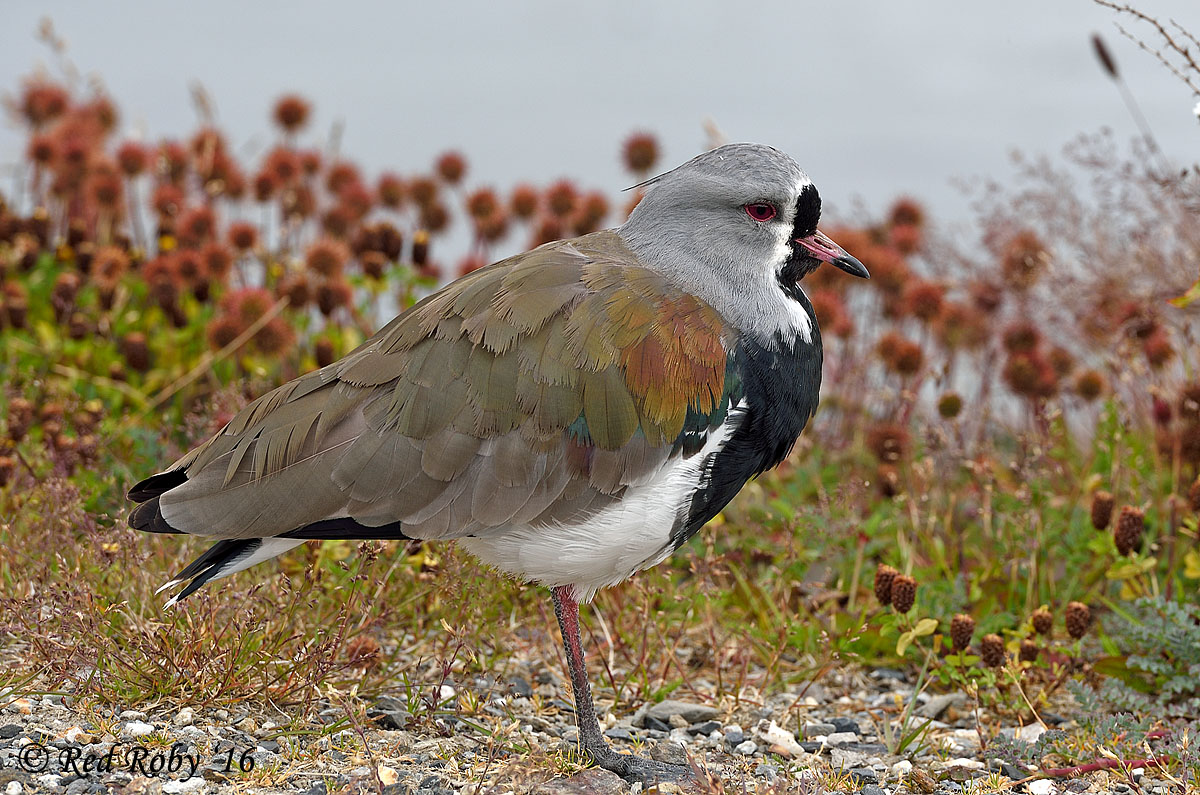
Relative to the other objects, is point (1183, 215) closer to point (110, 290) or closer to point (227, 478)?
point (227, 478)

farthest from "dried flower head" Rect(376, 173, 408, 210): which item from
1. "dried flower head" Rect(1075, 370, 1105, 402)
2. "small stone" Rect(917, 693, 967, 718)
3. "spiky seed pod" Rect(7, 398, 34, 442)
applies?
"small stone" Rect(917, 693, 967, 718)

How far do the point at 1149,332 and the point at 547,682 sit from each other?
3.58 m

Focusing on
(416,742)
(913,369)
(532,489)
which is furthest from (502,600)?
(913,369)

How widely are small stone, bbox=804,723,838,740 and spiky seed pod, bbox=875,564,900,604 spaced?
519 mm

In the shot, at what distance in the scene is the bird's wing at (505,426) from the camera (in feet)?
12.6

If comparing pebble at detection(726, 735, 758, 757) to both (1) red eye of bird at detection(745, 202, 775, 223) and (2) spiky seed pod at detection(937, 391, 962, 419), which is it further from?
(2) spiky seed pod at detection(937, 391, 962, 419)

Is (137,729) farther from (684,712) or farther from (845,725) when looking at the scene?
(845,725)

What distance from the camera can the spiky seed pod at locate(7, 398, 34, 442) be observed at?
5.65 m

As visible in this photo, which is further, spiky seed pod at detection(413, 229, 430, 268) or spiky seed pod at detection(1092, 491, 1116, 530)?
spiky seed pod at detection(413, 229, 430, 268)

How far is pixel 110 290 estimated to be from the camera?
7.09 meters

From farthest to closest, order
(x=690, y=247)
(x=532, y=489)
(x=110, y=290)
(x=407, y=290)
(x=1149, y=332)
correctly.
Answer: (x=407, y=290), (x=110, y=290), (x=1149, y=332), (x=690, y=247), (x=532, y=489)

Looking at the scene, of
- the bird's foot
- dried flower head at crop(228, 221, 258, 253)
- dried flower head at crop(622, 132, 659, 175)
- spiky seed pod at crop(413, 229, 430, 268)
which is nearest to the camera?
the bird's foot

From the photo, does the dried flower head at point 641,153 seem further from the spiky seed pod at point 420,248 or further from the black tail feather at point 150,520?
the black tail feather at point 150,520

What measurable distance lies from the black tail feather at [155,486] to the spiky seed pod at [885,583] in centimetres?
255
